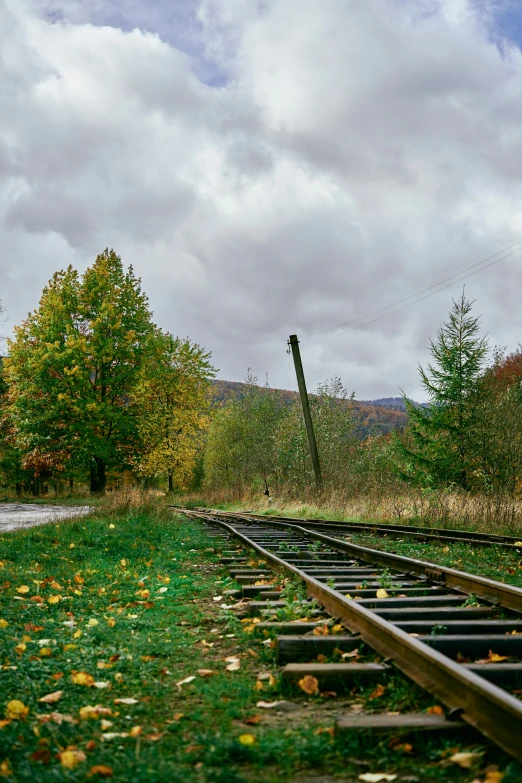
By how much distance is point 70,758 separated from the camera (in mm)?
2520

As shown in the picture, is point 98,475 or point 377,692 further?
point 98,475

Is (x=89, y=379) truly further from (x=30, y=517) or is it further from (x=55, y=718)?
(x=55, y=718)

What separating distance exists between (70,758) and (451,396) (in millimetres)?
21949

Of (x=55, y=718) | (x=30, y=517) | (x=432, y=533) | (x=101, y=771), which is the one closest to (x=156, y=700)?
(x=55, y=718)

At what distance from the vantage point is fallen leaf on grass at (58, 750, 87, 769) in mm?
2500

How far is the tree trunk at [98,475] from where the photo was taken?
104 ft

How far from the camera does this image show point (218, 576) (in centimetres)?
745

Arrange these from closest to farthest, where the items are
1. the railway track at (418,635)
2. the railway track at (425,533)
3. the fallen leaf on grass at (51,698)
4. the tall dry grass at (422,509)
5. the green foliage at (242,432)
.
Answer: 1. the railway track at (418,635)
2. the fallen leaf on grass at (51,698)
3. the railway track at (425,533)
4. the tall dry grass at (422,509)
5. the green foliage at (242,432)

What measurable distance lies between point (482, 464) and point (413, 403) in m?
6.06

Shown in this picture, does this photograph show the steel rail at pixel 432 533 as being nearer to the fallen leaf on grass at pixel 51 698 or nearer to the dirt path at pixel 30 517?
the dirt path at pixel 30 517

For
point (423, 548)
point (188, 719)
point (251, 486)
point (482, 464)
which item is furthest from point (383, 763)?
point (251, 486)

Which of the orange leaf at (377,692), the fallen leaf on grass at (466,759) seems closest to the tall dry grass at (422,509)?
the orange leaf at (377,692)

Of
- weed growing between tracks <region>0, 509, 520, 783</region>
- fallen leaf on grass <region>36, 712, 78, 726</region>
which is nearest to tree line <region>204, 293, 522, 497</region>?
weed growing between tracks <region>0, 509, 520, 783</region>

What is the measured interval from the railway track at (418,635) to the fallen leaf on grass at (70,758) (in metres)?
1.16
